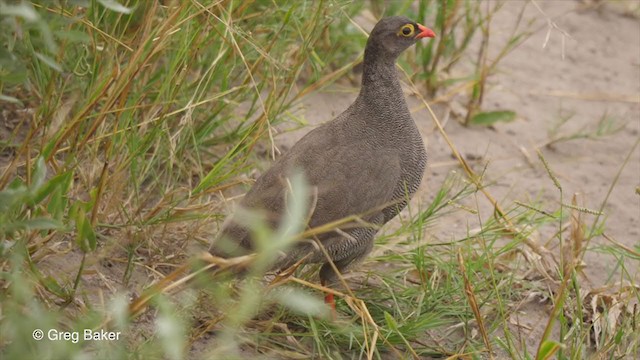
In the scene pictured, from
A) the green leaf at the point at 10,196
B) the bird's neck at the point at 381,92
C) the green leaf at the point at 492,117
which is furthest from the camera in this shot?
the green leaf at the point at 492,117

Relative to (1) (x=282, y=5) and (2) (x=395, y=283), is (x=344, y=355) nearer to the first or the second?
(2) (x=395, y=283)

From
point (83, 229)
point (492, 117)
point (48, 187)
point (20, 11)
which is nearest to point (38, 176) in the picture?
point (48, 187)

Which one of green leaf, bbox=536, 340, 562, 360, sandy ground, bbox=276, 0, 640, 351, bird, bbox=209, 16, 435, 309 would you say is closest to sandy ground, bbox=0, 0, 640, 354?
sandy ground, bbox=276, 0, 640, 351

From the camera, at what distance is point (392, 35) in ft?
12.3

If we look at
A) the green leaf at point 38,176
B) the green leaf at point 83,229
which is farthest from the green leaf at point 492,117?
the green leaf at point 38,176

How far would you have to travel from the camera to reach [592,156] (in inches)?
209

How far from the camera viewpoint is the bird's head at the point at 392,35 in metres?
3.74

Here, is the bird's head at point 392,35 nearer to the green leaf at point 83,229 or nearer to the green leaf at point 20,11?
the green leaf at point 83,229

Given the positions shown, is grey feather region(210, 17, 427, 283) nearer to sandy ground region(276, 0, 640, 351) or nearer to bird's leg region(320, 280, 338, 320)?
bird's leg region(320, 280, 338, 320)

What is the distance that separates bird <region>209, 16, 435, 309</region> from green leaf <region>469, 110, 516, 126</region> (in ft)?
5.00

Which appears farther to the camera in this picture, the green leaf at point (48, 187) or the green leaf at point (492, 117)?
the green leaf at point (492, 117)

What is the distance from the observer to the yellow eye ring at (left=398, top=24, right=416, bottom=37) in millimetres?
3779

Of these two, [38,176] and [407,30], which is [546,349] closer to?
[407,30]

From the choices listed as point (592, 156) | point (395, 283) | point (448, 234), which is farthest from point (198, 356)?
point (592, 156)
